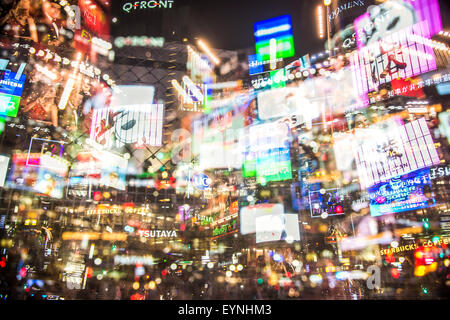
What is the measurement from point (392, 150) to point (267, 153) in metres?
8.18

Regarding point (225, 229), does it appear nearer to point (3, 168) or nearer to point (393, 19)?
point (3, 168)

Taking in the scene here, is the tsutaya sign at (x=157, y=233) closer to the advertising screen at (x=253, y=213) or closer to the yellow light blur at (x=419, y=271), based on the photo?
the advertising screen at (x=253, y=213)

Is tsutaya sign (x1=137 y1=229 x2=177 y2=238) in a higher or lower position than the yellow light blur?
higher

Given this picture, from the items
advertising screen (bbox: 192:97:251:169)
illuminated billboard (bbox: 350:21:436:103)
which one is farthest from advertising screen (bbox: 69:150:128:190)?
illuminated billboard (bbox: 350:21:436:103)

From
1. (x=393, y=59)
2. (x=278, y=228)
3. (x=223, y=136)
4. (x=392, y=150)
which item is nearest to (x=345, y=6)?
(x=393, y=59)

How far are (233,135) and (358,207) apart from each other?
10897 millimetres

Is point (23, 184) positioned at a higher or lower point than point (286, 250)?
higher

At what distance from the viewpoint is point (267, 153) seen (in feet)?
64.1

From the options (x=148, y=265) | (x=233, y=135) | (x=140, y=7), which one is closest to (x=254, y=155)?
(x=233, y=135)

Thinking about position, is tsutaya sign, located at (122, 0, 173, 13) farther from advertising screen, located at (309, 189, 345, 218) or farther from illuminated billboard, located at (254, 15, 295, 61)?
advertising screen, located at (309, 189, 345, 218)

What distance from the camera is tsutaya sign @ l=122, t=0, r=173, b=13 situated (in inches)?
909

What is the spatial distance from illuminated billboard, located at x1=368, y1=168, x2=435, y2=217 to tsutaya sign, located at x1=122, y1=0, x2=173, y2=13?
21.7 m

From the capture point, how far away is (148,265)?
22766mm
